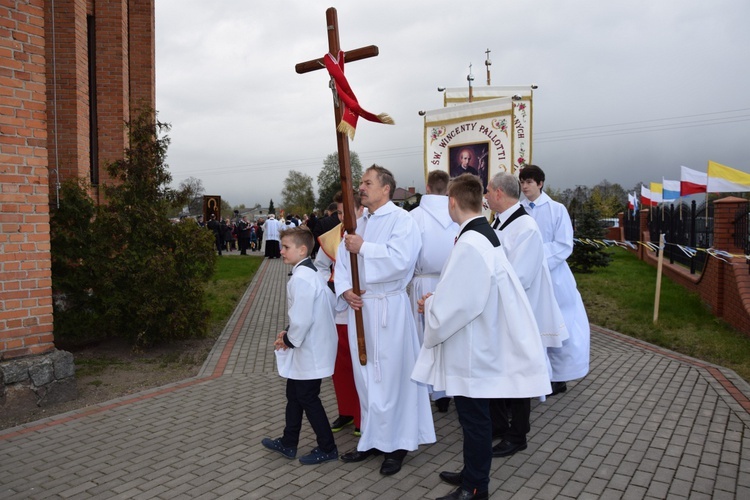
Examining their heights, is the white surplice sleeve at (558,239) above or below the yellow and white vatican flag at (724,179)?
below

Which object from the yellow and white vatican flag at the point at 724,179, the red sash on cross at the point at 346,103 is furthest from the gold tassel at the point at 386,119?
the yellow and white vatican flag at the point at 724,179

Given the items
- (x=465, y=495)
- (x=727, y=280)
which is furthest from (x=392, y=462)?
(x=727, y=280)

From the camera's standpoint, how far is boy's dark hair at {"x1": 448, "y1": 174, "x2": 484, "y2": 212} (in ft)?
12.1

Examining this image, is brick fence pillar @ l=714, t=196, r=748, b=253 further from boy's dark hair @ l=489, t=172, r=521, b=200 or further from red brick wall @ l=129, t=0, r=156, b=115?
red brick wall @ l=129, t=0, r=156, b=115

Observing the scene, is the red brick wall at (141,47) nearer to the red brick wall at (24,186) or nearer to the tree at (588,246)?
the red brick wall at (24,186)

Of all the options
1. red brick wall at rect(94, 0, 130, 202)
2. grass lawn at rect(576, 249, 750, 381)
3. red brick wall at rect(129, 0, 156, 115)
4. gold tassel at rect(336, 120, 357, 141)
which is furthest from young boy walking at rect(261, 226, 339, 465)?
red brick wall at rect(129, 0, 156, 115)

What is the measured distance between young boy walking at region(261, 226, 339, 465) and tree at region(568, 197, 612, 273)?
1392 centimetres

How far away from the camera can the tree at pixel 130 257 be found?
24.2 ft

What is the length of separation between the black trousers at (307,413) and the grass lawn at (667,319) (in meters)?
4.85

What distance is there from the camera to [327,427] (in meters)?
4.35

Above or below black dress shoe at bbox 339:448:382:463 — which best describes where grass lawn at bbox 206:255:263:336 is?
above

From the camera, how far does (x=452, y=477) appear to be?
12.9ft

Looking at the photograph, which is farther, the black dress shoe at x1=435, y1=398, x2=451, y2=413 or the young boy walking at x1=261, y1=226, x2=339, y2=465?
the black dress shoe at x1=435, y1=398, x2=451, y2=413

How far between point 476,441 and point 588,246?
15.3 metres
